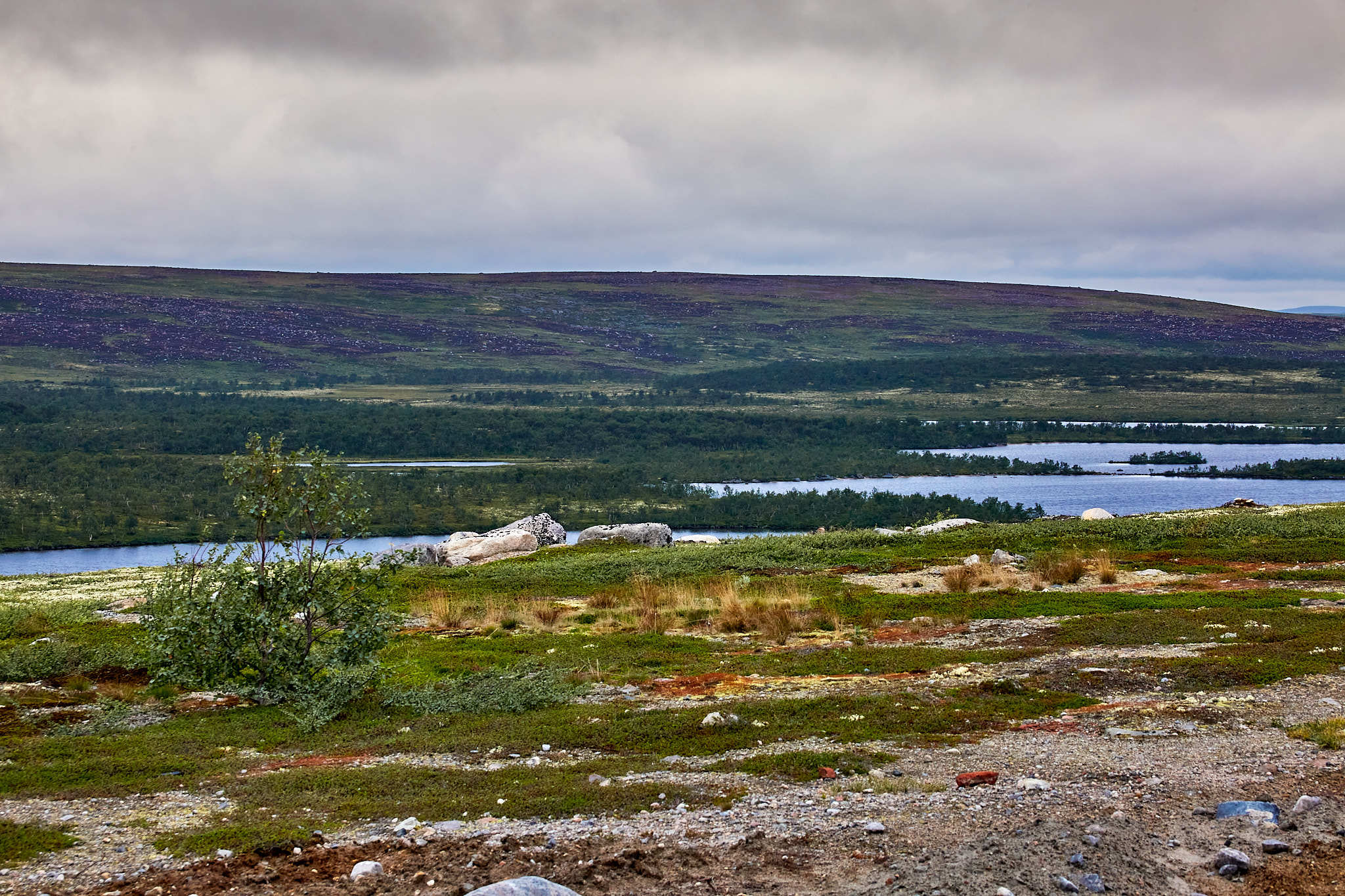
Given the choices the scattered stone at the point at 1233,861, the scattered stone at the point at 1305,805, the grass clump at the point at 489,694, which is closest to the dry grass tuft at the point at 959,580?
the grass clump at the point at 489,694

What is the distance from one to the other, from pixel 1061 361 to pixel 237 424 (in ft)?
367

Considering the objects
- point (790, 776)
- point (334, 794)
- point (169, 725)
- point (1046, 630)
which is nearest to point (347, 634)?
point (169, 725)

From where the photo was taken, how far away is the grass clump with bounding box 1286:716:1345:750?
1091 cm

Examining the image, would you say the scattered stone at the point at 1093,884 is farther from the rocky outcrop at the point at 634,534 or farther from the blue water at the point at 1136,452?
the blue water at the point at 1136,452

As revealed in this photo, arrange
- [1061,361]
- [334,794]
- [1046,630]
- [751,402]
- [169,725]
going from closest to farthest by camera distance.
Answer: [334,794] < [169,725] < [1046,630] < [751,402] < [1061,361]

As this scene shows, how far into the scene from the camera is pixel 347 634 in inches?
637

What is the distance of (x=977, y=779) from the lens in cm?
1038

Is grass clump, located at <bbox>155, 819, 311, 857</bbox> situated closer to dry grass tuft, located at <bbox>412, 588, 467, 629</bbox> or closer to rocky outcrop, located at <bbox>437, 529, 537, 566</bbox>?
dry grass tuft, located at <bbox>412, 588, 467, 629</bbox>

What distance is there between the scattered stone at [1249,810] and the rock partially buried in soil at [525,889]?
5.55 metres

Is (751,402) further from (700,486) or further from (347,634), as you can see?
(347,634)

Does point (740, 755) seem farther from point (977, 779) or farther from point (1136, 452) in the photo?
point (1136, 452)

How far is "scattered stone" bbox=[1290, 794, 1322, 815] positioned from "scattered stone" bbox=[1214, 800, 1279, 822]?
0.14 metres

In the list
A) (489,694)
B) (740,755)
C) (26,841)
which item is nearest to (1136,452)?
(489,694)

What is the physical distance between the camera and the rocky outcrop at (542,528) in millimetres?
45781
